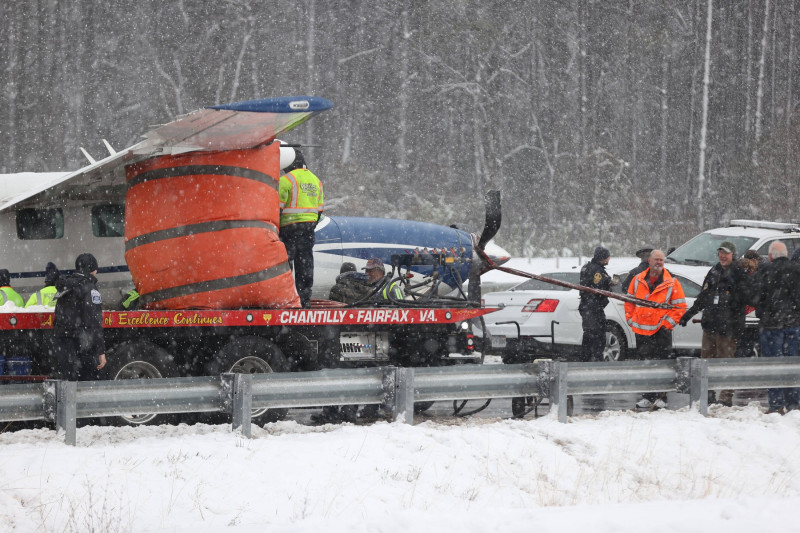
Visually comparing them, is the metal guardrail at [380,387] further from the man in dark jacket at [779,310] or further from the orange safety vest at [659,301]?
the orange safety vest at [659,301]

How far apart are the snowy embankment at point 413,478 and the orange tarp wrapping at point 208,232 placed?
160 centimetres

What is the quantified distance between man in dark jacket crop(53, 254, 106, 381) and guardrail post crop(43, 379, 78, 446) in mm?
1169

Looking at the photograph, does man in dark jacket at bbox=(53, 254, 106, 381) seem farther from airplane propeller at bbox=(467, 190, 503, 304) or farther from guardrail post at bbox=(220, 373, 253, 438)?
airplane propeller at bbox=(467, 190, 503, 304)

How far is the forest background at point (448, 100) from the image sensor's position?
44.3 m

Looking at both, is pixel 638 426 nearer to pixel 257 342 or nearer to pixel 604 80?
pixel 257 342

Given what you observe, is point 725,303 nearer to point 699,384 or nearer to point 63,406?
point 699,384

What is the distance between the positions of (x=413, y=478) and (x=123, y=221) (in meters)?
6.19

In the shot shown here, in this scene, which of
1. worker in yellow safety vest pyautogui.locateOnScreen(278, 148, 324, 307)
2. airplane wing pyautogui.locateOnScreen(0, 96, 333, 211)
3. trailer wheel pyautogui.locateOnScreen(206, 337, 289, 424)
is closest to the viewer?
airplane wing pyautogui.locateOnScreen(0, 96, 333, 211)

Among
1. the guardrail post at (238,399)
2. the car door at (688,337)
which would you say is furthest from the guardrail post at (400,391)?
the car door at (688,337)

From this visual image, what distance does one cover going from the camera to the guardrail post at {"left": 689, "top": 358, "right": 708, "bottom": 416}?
946 centimetres

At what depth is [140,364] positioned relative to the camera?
9.72m

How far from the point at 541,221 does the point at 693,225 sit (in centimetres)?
754

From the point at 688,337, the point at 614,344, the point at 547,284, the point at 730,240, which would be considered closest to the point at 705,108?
the point at 730,240

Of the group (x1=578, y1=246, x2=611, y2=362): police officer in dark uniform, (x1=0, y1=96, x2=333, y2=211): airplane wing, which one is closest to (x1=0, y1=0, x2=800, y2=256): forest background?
(x1=578, y1=246, x2=611, y2=362): police officer in dark uniform
